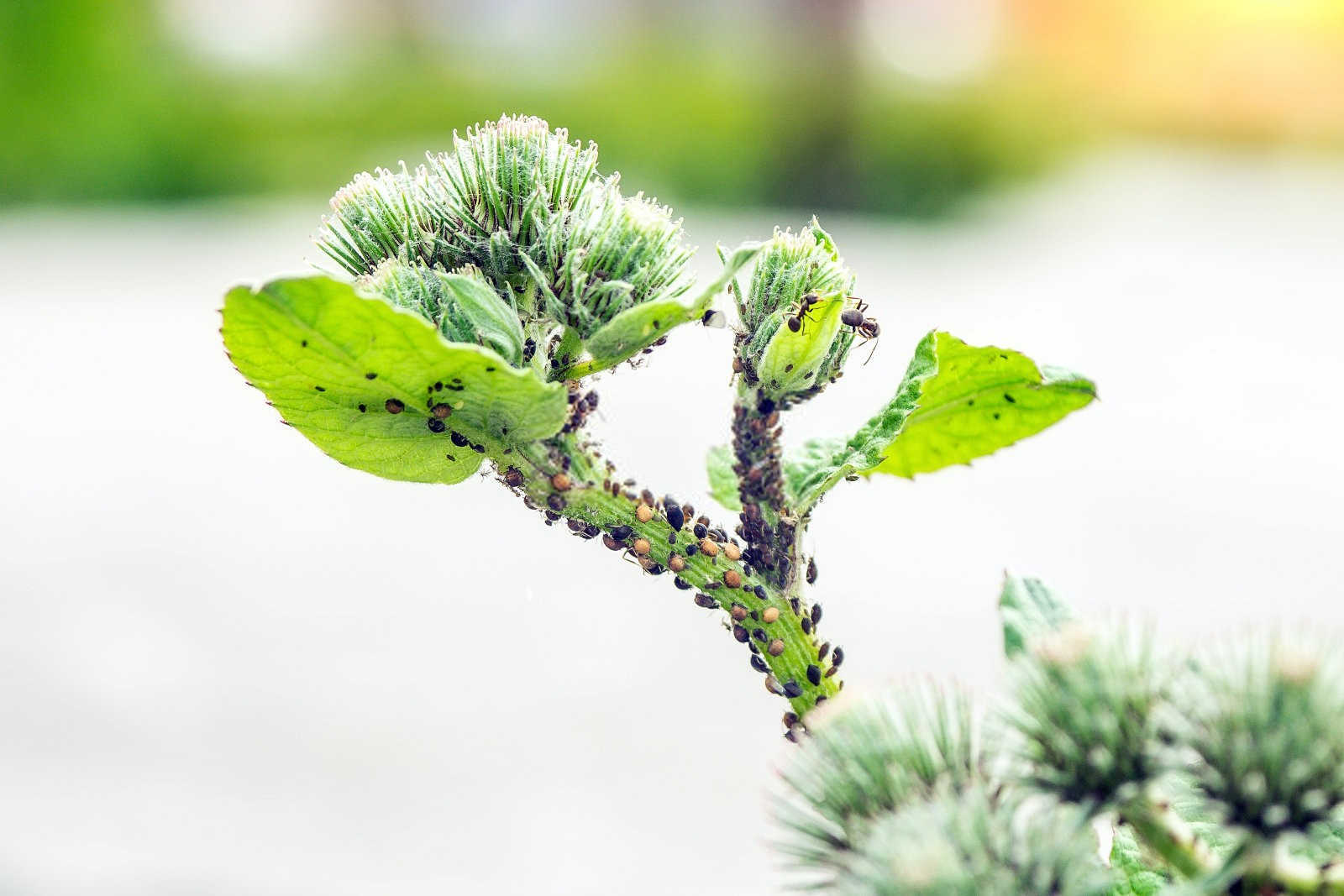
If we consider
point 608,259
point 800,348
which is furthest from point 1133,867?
point 608,259

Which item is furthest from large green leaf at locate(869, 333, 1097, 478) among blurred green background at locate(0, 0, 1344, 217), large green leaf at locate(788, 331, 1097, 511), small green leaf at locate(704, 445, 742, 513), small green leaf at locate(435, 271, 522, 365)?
blurred green background at locate(0, 0, 1344, 217)

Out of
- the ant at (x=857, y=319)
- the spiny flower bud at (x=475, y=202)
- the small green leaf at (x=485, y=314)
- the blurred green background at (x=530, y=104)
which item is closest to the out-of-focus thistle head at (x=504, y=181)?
the spiny flower bud at (x=475, y=202)

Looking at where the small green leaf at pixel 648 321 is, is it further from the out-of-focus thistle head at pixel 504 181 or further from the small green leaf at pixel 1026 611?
the small green leaf at pixel 1026 611

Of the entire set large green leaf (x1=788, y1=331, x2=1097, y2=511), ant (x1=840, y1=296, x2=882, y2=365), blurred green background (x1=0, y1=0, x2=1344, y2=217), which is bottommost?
large green leaf (x1=788, y1=331, x2=1097, y2=511)

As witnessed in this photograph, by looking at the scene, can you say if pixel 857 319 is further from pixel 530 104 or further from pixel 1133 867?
pixel 530 104

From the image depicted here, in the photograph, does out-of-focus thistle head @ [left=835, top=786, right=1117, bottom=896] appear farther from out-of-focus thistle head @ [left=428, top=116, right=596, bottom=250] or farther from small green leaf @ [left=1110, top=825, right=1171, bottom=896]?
out-of-focus thistle head @ [left=428, top=116, right=596, bottom=250]

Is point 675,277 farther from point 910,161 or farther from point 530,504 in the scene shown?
point 910,161
